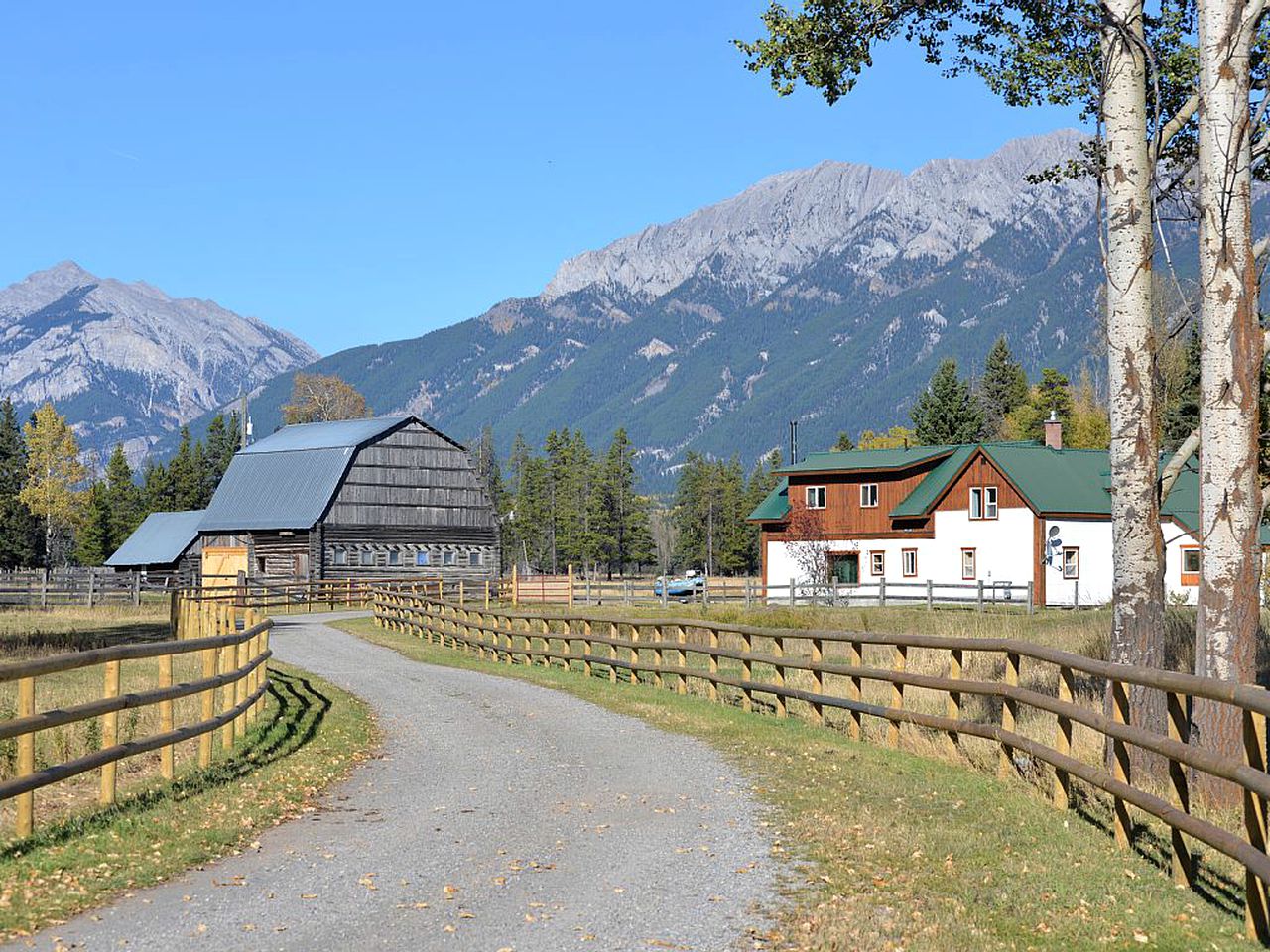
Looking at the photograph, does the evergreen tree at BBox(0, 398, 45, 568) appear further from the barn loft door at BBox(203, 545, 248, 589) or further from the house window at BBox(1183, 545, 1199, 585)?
the house window at BBox(1183, 545, 1199, 585)

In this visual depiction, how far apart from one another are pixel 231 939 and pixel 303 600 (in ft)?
181

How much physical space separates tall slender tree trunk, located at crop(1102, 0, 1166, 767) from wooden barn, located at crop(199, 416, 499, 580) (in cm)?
5981

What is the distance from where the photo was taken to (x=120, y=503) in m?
112

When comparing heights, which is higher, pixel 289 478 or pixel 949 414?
pixel 949 414

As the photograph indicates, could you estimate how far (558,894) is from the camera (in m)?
8.84

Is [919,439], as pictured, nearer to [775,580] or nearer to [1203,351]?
[775,580]

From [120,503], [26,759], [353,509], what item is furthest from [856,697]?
[120,503]

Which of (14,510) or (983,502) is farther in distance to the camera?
(14,510)

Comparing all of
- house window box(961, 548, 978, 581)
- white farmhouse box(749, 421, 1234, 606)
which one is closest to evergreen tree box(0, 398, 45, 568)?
white farmhouse box(749, 421, 1234, 606)

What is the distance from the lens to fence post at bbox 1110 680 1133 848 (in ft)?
34.5

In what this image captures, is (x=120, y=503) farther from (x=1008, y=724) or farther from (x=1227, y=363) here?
(x=1227, y=363)

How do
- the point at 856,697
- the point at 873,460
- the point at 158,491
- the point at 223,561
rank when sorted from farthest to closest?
the point at 158,491 < the point at 223,561 < the point at 873,460 < the point at 856,697

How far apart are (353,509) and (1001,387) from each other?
2757 inches

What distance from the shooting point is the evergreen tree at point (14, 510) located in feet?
325
